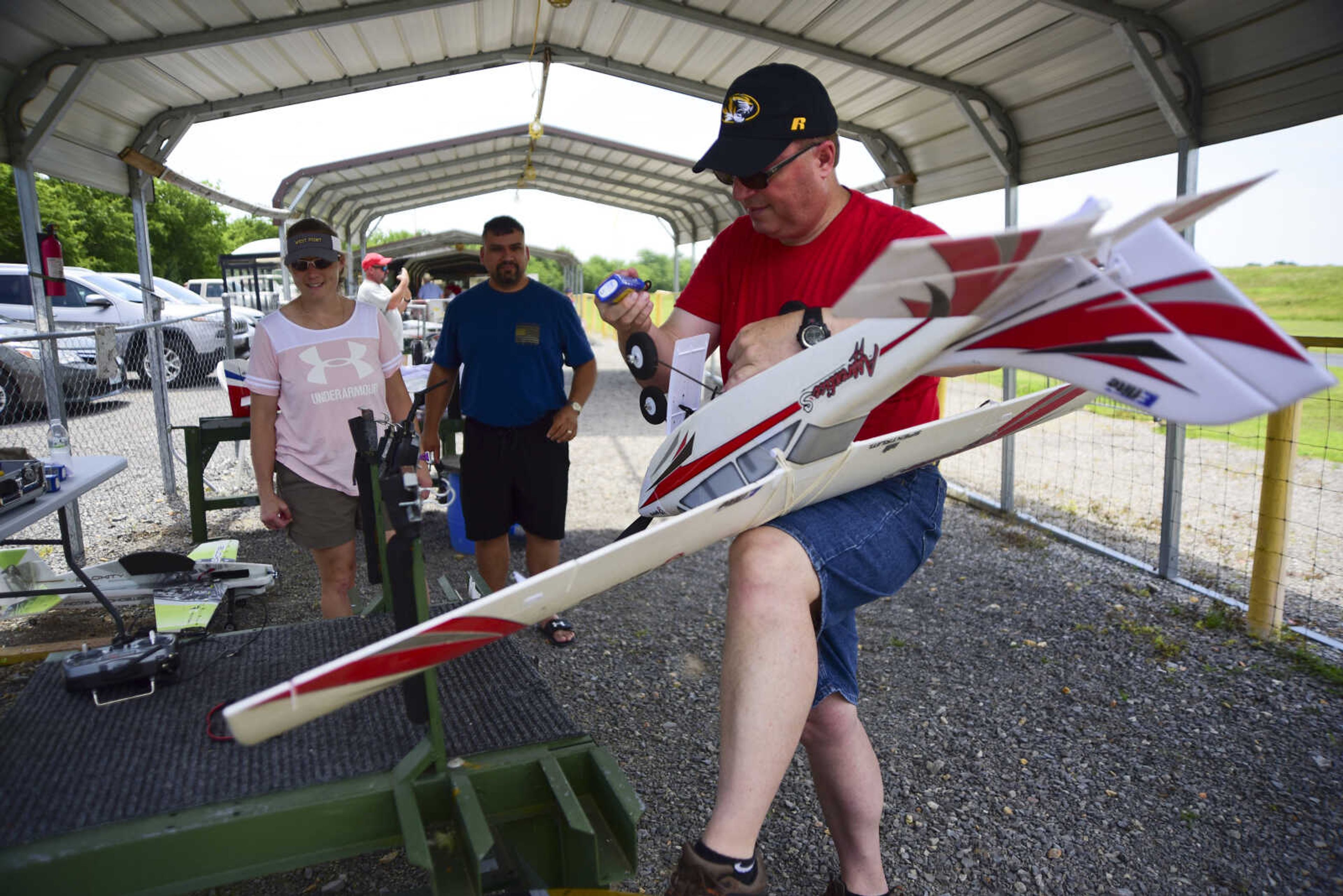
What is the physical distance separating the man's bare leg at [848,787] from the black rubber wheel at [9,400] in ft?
30.1

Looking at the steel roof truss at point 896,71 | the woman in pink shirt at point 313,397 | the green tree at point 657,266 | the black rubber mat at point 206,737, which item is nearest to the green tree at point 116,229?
the steel roof truss at point 896,71

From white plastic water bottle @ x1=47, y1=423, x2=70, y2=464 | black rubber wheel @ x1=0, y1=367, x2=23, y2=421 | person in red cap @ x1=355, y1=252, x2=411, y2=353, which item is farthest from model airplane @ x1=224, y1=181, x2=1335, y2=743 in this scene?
black rubber wheel @ x1=0, y1=367, x2=23, y2=421

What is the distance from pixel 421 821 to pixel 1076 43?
577cm

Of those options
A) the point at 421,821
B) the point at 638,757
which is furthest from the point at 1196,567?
the point at 421,821

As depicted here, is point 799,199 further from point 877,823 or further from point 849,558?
point 877,823

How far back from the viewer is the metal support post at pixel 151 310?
6.70 meters

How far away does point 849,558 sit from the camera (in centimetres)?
177

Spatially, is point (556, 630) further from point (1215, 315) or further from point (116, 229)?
point (116, 229)

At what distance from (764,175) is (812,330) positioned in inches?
16.9

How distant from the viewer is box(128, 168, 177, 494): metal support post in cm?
670

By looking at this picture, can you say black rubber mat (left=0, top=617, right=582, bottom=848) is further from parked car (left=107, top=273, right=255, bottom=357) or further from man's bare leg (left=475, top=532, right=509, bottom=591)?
parked car (left=107, top=273, right=255, bottom=357)

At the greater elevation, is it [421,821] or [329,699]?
[329,699]

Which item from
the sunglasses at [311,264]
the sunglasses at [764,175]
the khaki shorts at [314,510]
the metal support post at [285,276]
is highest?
the metal support post at [285,276]

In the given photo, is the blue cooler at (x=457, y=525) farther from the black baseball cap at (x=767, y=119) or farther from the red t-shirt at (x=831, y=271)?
the black baseball cap at (x=767, y=119)
